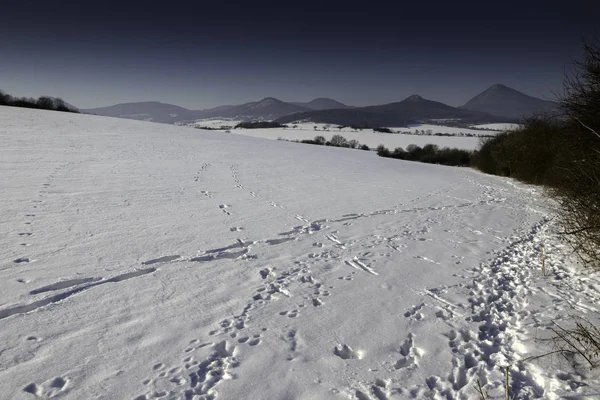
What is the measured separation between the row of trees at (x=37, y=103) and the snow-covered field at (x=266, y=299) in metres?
59.0

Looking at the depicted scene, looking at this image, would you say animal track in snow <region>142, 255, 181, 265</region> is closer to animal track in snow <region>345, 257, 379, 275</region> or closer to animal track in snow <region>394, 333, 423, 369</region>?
animal track in snow <region>345, 257, 379, 275</region>

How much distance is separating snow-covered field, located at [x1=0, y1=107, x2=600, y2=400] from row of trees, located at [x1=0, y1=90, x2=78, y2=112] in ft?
194

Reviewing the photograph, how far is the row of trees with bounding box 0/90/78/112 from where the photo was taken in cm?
5784

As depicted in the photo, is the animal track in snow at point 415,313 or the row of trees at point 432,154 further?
the row of trees at point 432,154

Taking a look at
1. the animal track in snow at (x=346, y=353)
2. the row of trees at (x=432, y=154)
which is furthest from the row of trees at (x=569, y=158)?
the row of trees at (x=432, y=154)

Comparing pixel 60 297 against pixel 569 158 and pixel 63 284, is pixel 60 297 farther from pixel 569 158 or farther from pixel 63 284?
pixel 569 158

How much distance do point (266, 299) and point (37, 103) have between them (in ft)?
252

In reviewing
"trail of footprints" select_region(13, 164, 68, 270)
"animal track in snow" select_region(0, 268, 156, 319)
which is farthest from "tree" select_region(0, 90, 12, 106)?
"animal track in snow" select_region(0, 268, 156, 319)

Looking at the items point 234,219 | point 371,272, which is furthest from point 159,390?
point 234,219

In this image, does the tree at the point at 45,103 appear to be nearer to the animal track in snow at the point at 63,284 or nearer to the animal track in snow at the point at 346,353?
the animal track in snow at the point at 63,284

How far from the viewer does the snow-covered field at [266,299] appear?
4176 mm

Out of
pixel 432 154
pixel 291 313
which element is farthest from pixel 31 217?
pixel 432 154

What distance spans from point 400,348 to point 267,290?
8.71 feet

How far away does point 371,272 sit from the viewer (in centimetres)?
785
